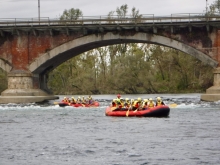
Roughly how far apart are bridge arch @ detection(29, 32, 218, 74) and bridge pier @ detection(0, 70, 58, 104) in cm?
111

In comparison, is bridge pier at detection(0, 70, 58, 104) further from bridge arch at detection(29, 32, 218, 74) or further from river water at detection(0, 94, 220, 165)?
river water at detection(0, 94, 220, 165)

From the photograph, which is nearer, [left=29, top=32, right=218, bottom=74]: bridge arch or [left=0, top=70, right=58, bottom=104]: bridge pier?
[left=29, top=32, right=218, bottom=74]: bridge arch

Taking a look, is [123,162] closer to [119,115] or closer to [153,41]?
[119,115]

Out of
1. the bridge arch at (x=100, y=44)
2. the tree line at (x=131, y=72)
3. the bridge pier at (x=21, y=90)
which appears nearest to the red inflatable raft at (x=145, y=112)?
the bridge arch at (x=100, y=44)

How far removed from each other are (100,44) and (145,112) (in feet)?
80.7

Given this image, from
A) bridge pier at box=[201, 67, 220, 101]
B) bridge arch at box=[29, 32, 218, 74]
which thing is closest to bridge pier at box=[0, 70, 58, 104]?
bridge arch at box=[29, 32, 218, 74]

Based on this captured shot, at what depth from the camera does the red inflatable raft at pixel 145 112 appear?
4406 centimetres

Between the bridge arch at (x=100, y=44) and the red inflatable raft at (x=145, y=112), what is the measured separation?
17.6 metres

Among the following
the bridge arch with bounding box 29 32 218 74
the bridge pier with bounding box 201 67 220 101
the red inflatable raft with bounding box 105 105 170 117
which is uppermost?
the bridge arch with bounding box 29 32 218 74

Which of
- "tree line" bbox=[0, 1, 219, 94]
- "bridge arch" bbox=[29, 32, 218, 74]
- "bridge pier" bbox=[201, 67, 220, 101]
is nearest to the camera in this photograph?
"bridge pier" bbox=[201, 67, 220, 101]

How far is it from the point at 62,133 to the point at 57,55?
3035 centimetres

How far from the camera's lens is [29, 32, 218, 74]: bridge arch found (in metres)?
61.7

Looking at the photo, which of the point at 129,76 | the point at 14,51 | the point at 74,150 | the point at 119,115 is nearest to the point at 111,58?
the point at 129,76

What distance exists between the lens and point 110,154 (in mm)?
28078
